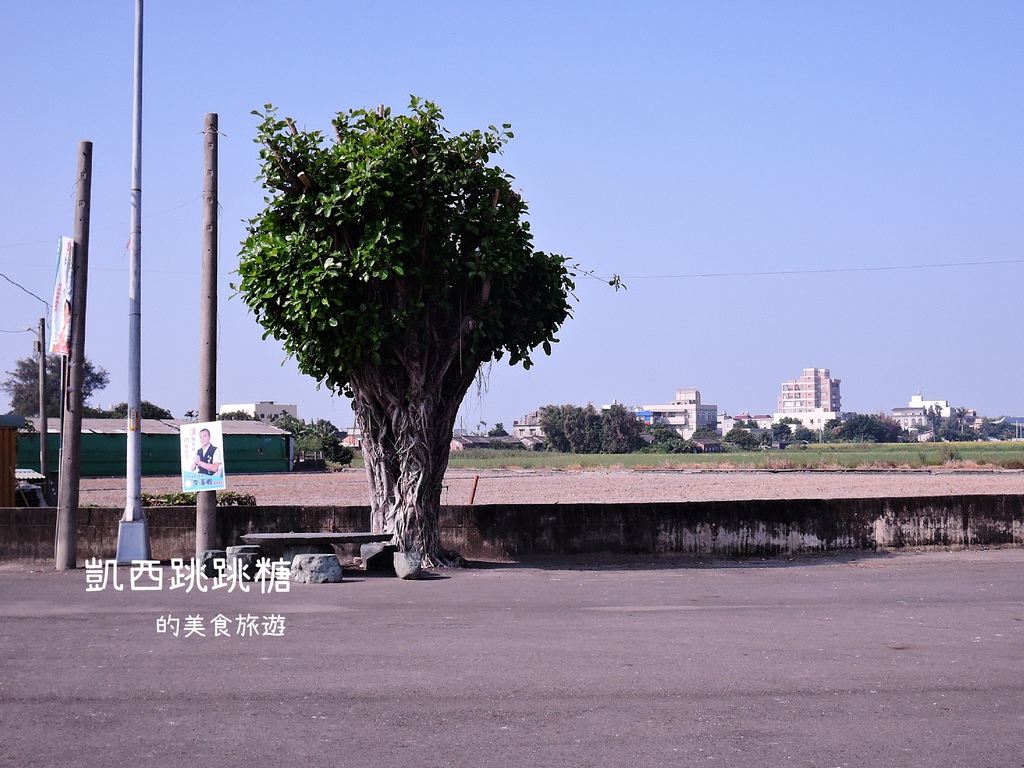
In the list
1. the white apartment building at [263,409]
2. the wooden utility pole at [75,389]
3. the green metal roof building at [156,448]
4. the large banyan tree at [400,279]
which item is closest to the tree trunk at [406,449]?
the large banyan tree at [400,279]

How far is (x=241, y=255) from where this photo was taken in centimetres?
1538

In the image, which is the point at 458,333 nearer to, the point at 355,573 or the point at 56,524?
the point at 355,573

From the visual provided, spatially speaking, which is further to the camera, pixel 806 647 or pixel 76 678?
pixel 806 647

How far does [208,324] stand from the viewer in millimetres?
15461

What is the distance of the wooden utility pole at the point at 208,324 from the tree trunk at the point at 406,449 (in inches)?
86.2

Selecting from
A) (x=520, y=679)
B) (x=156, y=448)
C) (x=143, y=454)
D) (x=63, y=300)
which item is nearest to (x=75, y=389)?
(x=63, y=300)

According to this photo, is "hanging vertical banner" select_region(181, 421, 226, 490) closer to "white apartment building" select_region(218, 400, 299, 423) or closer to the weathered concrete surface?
the weathered concrete surface

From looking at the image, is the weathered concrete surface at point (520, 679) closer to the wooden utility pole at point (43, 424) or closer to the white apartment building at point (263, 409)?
the wooden utility pole at point (43, 424)

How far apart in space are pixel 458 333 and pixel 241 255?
349 cm

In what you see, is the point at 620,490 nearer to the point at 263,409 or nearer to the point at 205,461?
the point at 205,461

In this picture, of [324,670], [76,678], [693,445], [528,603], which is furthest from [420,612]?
[693,445]

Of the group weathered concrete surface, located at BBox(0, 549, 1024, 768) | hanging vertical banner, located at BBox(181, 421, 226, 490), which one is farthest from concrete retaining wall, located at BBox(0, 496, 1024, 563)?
weathered concrete surface, located at BBox(0, 549, 1024, 768)

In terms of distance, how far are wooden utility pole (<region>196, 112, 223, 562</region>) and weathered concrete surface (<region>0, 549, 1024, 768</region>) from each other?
271cm

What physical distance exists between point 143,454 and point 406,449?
49.5 m
